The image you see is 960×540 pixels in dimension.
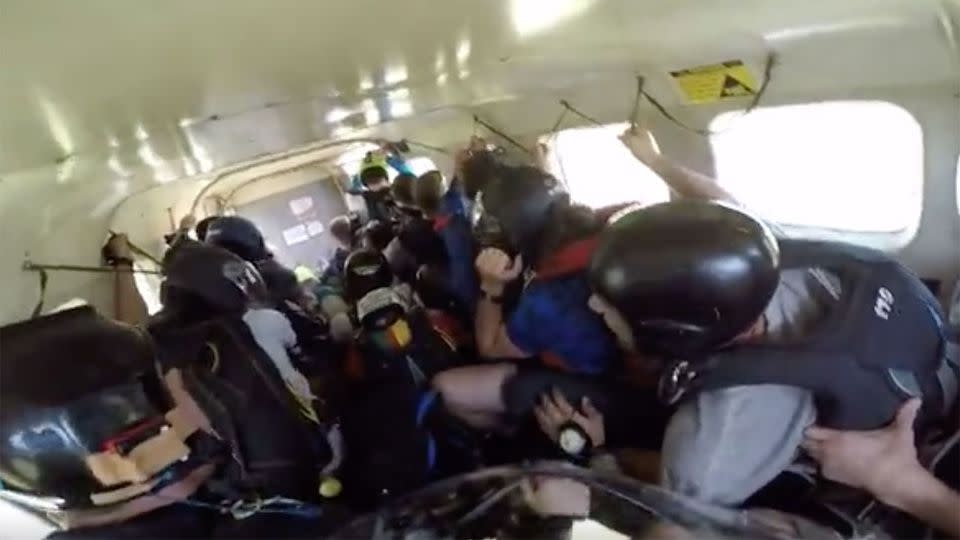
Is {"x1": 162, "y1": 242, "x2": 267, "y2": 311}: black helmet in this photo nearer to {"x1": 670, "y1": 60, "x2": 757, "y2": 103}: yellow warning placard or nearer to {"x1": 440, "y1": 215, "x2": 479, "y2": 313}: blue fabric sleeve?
{"x1": 440, "y1": 215, "x2": 479, "y2": 313}: blue fabric sleeve

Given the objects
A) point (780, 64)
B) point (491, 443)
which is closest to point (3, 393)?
point (491, 443)

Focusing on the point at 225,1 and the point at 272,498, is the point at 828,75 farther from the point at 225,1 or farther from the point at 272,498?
the point at 272,498

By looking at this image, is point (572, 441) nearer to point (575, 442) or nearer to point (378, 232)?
point (575, 442)

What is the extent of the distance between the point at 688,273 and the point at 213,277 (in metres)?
0.77

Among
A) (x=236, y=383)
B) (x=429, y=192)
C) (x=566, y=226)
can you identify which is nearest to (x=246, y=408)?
(x=236, y=383)

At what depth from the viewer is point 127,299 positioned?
1.72 meters

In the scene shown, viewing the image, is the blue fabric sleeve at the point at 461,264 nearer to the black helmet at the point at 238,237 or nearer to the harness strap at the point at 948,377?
the black helmet at the point at 238,237

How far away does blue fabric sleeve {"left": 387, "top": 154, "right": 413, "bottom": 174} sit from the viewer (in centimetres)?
204

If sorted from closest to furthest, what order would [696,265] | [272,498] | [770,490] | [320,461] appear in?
[696,265], [770,490], [272,498], [320,461]

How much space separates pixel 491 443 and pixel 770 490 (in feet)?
1.38

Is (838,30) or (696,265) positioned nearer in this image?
(696,265)

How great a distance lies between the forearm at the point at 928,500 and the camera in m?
1.11

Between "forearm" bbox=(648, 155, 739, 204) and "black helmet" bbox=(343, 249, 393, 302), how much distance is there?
1.50 ft

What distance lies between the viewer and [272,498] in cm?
142
